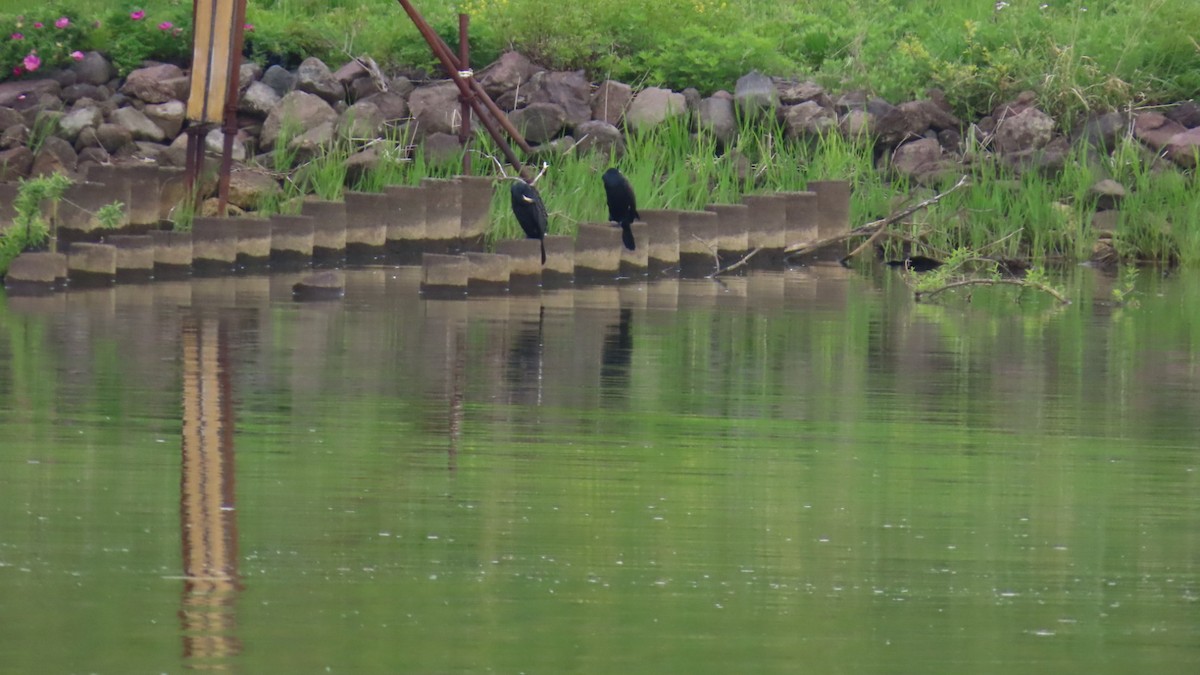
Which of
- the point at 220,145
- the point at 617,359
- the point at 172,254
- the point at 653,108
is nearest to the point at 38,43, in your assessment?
the point at 220,145

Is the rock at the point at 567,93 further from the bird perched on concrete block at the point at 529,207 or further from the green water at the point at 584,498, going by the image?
the green water at the point at 584,498

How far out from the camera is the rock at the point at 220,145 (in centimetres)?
2291

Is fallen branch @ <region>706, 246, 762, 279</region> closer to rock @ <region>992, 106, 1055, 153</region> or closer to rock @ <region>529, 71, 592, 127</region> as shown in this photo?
rock @ <region>529, 71, 592, 127</region>

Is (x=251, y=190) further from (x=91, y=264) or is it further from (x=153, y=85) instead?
(x=153, y=85)

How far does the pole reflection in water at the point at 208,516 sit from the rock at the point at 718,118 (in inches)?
478

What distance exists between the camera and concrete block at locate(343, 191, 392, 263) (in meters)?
20.0

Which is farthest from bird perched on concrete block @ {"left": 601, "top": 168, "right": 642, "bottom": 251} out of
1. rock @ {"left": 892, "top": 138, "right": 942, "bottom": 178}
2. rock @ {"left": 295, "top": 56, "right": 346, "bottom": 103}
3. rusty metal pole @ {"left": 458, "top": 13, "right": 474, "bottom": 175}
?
rock @ {"left": 295, "top": 56, "right": 346, "bottom": 103}

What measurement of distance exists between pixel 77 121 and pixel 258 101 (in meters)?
1.92

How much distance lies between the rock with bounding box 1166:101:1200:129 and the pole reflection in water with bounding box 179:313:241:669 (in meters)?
15.5

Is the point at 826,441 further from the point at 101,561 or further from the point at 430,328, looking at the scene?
the point at 430,328

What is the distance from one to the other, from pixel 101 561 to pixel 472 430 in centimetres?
329

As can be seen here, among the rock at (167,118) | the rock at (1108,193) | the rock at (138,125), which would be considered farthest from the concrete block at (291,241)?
the rock at (1108,193)

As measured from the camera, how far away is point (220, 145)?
23.3 m

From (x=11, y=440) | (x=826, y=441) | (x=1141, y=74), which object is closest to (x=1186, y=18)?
(x=1141, y=74)
